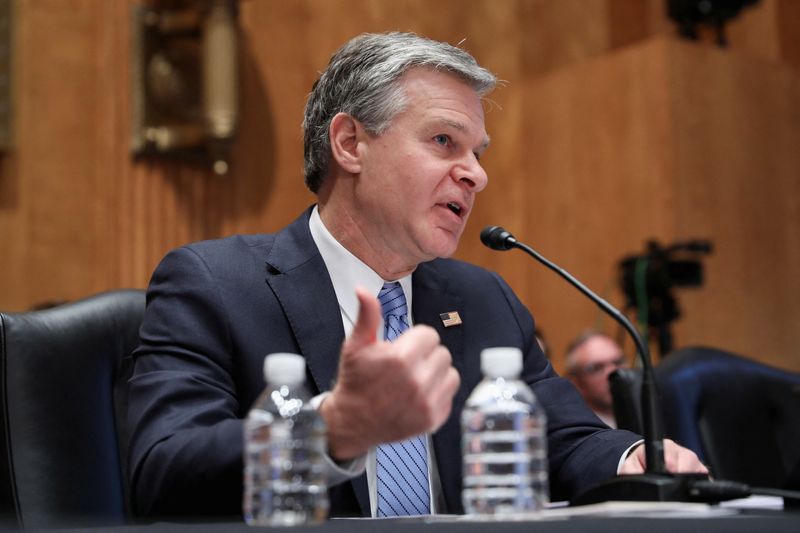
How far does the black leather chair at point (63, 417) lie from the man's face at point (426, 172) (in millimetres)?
571

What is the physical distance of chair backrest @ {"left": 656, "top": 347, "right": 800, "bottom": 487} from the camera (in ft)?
8.23

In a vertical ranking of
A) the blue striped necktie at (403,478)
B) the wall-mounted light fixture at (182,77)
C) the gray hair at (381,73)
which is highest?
the wall-mounted light fixture at (182,77)

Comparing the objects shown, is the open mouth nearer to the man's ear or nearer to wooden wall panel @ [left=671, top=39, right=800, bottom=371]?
the man's ear

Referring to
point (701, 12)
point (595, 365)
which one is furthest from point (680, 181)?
point (595, 365)

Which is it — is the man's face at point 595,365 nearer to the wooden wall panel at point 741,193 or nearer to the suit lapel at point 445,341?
the wooden wall panel at point 741,193

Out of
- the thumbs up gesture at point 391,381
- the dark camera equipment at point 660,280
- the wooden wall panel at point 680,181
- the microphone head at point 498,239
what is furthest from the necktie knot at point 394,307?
the wooden wall panel at point 680,181

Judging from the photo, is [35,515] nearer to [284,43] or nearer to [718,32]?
[284,43]

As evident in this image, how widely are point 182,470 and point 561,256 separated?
15.4 feet

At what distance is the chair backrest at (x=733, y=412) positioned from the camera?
2510mm

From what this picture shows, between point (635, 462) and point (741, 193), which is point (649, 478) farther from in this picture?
point (741, 193)

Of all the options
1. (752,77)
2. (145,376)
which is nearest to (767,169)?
(752,77)

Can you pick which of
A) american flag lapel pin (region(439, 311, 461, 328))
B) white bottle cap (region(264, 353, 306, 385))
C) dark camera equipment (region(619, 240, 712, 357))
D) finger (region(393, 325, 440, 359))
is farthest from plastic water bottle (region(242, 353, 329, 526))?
dark camera equipment (region(619, 240, 712, 357))

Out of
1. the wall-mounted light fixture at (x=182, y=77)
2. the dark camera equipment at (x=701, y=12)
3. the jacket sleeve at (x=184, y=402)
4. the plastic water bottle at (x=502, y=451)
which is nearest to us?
the plastic water bottle at (x=502, y=451)

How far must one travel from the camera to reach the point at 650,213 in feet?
19.3
